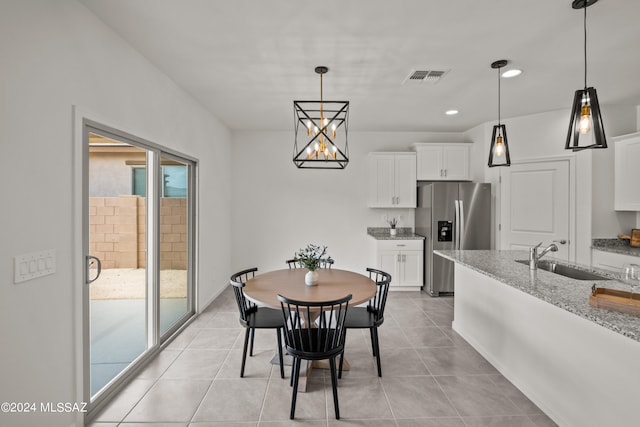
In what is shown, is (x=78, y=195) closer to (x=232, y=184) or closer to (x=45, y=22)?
(x=45, y=22)

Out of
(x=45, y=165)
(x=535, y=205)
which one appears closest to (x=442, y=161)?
(x=535, y=205)

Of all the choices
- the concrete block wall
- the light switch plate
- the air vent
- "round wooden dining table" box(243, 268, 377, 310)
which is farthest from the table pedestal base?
the air vent

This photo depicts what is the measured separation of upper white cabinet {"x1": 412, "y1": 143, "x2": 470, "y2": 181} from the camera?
530 centimetres

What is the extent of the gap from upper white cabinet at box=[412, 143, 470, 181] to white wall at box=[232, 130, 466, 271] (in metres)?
0.48

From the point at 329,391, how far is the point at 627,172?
4.42m

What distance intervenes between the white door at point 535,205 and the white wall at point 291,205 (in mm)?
1343

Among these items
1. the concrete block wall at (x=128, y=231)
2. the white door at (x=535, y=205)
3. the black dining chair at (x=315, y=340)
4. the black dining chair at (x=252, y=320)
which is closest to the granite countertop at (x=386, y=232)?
the white door at (x=535, y=205)

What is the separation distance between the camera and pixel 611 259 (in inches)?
152

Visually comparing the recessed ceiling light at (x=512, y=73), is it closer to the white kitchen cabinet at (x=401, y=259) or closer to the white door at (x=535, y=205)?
the white door at (x=535, y=205)

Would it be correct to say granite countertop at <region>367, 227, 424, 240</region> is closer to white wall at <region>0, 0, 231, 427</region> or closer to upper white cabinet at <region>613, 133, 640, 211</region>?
upper white cabinet at <region>613, 133, 640, 211</region>

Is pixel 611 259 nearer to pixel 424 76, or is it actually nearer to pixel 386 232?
pixel 386 232

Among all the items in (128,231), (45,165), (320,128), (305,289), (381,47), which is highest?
(381,47)

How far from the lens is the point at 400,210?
5609mm

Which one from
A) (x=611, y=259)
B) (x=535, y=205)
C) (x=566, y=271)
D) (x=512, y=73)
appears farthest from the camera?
(x=535, y=205)
